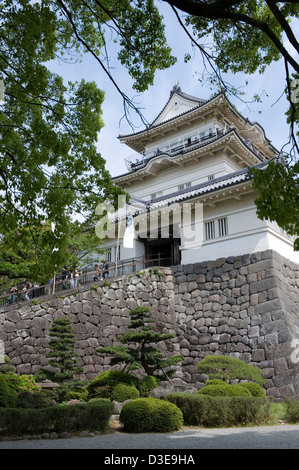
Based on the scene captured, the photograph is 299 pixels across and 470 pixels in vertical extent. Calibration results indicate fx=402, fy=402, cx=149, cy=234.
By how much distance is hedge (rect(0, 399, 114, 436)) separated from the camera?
7.55 m

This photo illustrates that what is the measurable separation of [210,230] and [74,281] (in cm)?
651

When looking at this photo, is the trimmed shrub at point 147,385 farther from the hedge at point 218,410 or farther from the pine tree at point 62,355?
the pine tree at point 62,355

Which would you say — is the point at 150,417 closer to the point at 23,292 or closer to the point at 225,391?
the point at 225,391

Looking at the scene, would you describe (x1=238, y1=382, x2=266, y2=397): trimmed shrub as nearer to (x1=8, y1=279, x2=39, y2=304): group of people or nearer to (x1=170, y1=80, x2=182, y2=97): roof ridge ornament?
(x1=8, y1=279, x2=39, y2=304): group of people

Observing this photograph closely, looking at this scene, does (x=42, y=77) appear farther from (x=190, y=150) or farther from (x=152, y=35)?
(x=190, y=150)

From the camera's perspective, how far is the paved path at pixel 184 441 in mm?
6324

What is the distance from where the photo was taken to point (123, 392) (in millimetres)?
9977

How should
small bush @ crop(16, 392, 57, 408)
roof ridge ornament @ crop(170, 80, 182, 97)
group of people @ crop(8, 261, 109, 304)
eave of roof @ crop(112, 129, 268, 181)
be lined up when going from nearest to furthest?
small bush @ crop(16, 392, 57, 408) < group of people @ crop(8, 261, 109, 304) < eave of roof @ crop(112, 129, 268, 181) < roof ridge ornament @ crop(170, 80, 182, 97)

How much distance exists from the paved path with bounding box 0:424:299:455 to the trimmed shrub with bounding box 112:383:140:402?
1727 millimetres

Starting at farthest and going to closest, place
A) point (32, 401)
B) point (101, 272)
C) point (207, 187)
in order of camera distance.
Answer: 1. point (207, 187)
2. point (101, 272)
3. point (32, 401)

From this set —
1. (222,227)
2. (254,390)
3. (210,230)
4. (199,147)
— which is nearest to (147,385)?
(254,390)

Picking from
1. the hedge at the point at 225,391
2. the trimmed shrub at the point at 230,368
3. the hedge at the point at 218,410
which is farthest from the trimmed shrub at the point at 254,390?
the hedge at the point at 218,410

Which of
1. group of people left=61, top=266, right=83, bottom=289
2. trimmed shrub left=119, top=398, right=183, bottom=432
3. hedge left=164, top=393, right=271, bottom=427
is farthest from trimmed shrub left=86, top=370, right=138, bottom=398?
group of people left=61, top=266, right=83, bottom=289
